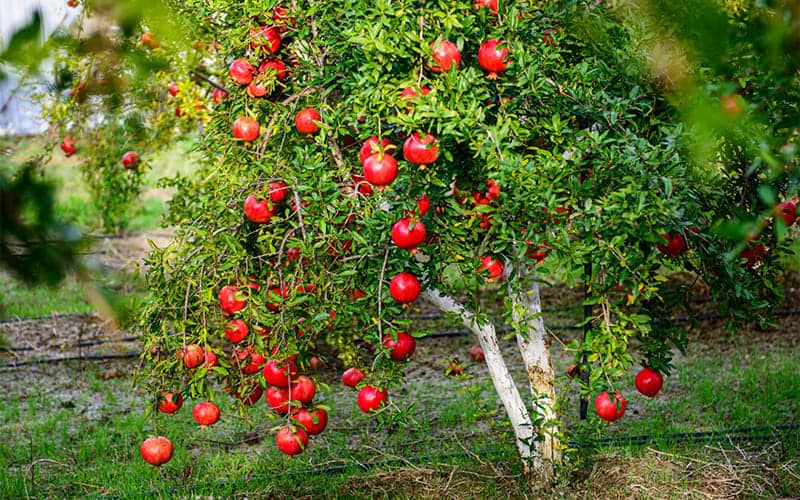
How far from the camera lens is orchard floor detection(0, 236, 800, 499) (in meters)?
3.52

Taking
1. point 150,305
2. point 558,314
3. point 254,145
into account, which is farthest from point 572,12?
point 558,314

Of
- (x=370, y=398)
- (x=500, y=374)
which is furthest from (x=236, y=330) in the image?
(x=500, y=374)

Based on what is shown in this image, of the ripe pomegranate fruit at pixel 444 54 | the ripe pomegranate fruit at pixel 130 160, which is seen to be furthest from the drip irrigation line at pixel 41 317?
the ripe pomegranate fruit at pixel 444 54

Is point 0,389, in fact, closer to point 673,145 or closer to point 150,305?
point 150,305

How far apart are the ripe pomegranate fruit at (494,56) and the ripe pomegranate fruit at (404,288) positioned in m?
0.71

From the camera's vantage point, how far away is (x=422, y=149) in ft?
8.29

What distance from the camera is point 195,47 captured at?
4.93 meters

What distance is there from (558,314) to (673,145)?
4.44m

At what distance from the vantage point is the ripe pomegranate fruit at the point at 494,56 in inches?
103

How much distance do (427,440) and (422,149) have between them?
2156 millimetres

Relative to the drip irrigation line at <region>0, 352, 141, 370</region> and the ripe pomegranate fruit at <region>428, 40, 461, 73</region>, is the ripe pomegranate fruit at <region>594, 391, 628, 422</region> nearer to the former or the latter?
the ripe pomegranate fruit at <region>428, 40, 461, 73</region>

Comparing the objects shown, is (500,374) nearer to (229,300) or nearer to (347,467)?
(347,467)

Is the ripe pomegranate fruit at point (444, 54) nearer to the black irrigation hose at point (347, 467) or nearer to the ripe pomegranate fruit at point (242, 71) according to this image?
the ripe pomegranate fruit at point (242, 71)

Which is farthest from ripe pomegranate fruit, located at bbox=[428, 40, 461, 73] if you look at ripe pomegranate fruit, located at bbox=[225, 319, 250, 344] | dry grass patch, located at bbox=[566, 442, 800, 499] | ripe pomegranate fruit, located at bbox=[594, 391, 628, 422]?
dry grass patch, located at bbox=[566, 442, 800, 499]
